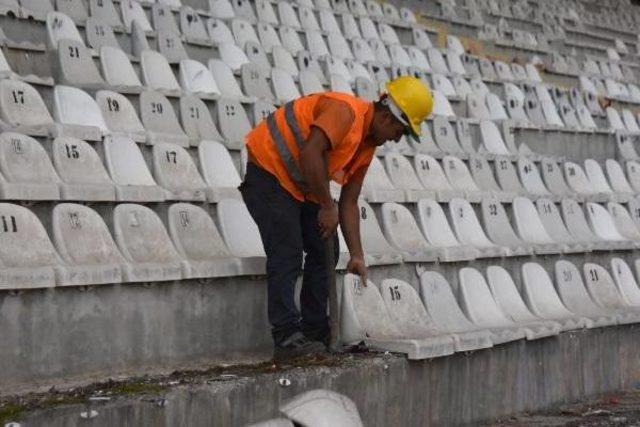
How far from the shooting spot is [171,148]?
4.59 m

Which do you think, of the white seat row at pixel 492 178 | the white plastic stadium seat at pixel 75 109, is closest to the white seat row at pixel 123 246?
the white plastic stadium seat at pixel 75 109

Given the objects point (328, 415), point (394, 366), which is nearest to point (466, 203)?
point (394, 366)

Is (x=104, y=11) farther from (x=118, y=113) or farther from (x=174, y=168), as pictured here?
(x=174, y=168)

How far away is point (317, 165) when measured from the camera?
11.4ft

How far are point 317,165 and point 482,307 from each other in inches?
66.1

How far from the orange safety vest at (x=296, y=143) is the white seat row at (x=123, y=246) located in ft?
1.29

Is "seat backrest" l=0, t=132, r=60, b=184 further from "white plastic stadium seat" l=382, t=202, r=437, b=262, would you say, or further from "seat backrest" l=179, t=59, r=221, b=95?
"seat backrest" l=179, t=59, r=221, b=95

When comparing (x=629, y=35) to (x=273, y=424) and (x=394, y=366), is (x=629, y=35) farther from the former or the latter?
(x=273, y=424)

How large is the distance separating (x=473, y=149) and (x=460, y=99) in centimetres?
97

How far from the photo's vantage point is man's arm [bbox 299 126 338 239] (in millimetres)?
3463

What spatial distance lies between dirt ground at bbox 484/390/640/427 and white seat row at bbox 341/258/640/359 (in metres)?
0.34

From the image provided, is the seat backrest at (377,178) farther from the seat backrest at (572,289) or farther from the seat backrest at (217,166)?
the seat backrest at (572,289)

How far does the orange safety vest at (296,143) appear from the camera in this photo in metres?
3.63

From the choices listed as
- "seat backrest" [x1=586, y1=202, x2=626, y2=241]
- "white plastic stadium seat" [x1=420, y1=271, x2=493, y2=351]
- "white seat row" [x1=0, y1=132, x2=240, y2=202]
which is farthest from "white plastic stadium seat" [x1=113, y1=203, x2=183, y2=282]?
"seat backrest" [x1=586, y1=202, x2=626, y2=241]
